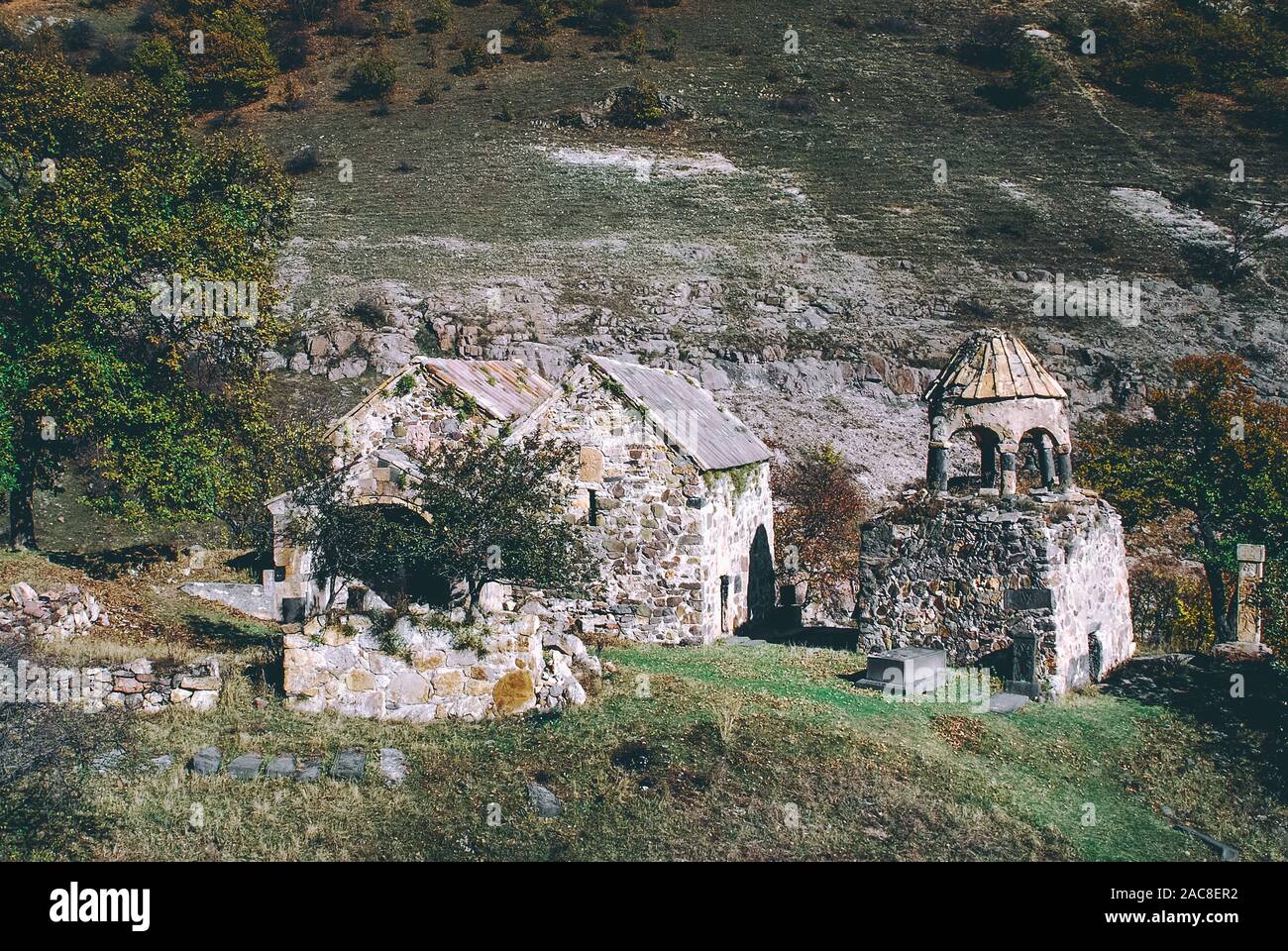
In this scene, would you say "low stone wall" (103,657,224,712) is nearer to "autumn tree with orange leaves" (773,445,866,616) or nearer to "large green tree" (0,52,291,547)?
"large green tree" (0,52,291,547)

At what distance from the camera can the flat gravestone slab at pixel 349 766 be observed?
50.2ft

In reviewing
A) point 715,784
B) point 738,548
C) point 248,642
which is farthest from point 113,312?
point 715,784

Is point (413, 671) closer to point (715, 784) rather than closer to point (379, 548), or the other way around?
point (379, 548)

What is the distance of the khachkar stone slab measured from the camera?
854 inches

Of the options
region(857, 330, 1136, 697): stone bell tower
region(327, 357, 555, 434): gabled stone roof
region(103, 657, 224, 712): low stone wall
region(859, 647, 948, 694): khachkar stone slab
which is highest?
region(327, 357, 555, 434): gabled stone roof

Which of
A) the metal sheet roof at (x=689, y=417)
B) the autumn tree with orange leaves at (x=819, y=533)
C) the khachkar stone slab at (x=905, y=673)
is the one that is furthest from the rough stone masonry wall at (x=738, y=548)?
the khachkar stone slab at (x=905, y=673)

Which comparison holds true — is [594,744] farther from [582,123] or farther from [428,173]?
[582,123]

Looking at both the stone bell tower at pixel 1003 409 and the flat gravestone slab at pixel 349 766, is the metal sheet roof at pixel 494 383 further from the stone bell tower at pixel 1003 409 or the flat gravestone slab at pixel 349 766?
the flat gravestone slab at pixel 349 766

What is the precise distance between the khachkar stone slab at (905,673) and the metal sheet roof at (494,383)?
418 inches

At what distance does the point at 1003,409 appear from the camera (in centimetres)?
2448

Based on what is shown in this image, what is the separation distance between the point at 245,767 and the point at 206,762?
0.55 metres

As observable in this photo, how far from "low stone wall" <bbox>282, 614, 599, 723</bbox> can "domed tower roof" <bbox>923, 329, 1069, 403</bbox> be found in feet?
39.0

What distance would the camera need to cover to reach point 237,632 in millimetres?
25047

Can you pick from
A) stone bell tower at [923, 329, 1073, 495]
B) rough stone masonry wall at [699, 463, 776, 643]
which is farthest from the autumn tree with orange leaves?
stone bell tower at [923, 329, 1073, 495]
